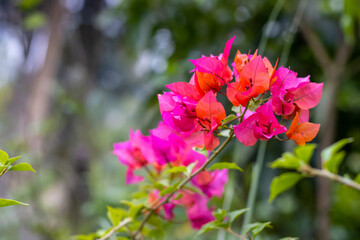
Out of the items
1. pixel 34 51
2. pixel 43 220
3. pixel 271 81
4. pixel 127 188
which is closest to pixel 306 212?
pixel 127 188

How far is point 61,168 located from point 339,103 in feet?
4.55

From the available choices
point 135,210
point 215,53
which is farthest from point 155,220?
point 215,53

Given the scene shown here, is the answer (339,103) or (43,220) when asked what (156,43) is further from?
(43,220)

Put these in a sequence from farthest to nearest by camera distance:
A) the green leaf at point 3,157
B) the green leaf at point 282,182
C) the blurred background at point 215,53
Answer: the blurred background at point 215,53, the green leaf at point 282,182, the green leaf at point 3,157

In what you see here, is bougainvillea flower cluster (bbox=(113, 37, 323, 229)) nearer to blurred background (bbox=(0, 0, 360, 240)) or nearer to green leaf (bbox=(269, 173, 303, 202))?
green leaf (bbox=(269, 173, 303, 202))

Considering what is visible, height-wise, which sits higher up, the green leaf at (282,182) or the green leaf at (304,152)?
the green leaf at (304,152)

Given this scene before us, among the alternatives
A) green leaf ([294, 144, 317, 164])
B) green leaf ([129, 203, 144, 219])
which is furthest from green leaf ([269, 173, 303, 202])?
green leaf ([129, 203, 144, 219])

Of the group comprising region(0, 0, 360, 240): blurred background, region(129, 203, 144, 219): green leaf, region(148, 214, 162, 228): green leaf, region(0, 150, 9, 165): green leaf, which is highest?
region(0, 0, 360, 240): blurred background

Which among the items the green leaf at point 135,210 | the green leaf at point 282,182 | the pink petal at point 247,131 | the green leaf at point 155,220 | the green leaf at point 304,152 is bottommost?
the green leaf at point 155,220

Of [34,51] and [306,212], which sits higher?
[34,51]

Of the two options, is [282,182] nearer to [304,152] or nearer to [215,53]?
[304,152]

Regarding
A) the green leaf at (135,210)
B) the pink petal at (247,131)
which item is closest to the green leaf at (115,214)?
the green leaf at (135,210)

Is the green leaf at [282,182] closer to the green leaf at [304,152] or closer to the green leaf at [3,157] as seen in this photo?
the green leaf at [304,152]

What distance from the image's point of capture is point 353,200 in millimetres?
1048
